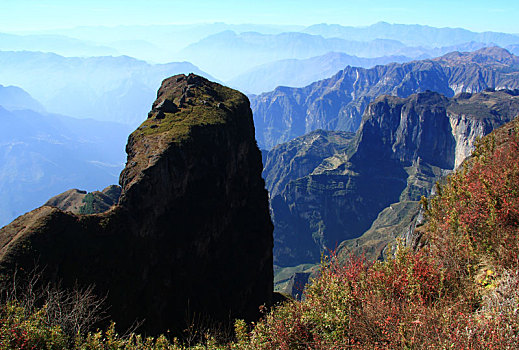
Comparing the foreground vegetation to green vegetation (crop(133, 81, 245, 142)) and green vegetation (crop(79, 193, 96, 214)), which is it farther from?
green vegetation (crop(79, 193, 96, 214))

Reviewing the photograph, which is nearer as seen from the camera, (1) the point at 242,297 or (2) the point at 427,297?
(2) the point at 427,297

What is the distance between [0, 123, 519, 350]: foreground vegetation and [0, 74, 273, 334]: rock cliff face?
10291mm

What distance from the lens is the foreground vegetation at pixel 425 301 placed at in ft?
24.2

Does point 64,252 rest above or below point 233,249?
above

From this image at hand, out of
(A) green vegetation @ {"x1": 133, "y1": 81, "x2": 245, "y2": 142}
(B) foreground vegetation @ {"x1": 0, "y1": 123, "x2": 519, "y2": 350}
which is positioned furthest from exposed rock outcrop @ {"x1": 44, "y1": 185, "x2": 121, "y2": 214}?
(B) foreground vegetation @ {"x1": 0, "y1": 123, "x2": 519, "y2": 350}

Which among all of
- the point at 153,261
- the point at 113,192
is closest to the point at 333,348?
the point at 153,261

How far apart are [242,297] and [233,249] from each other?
6127 mm

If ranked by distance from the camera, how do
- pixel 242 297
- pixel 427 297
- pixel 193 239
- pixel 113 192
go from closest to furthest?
pixel 427 297
pixel 193 239
pixel 242 297
pixel 113 192

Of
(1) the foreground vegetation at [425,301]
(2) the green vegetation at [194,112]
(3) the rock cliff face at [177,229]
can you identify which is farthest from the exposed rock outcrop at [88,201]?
(1) the foreground vegetation at [425,301]

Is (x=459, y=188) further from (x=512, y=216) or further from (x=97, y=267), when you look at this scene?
(x=97, y=267)

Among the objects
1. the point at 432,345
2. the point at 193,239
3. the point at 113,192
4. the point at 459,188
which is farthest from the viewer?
the point at 113,192

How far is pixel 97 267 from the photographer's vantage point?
25766 mm

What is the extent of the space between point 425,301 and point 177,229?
28.1m

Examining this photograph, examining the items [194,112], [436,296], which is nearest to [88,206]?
[194,112]
